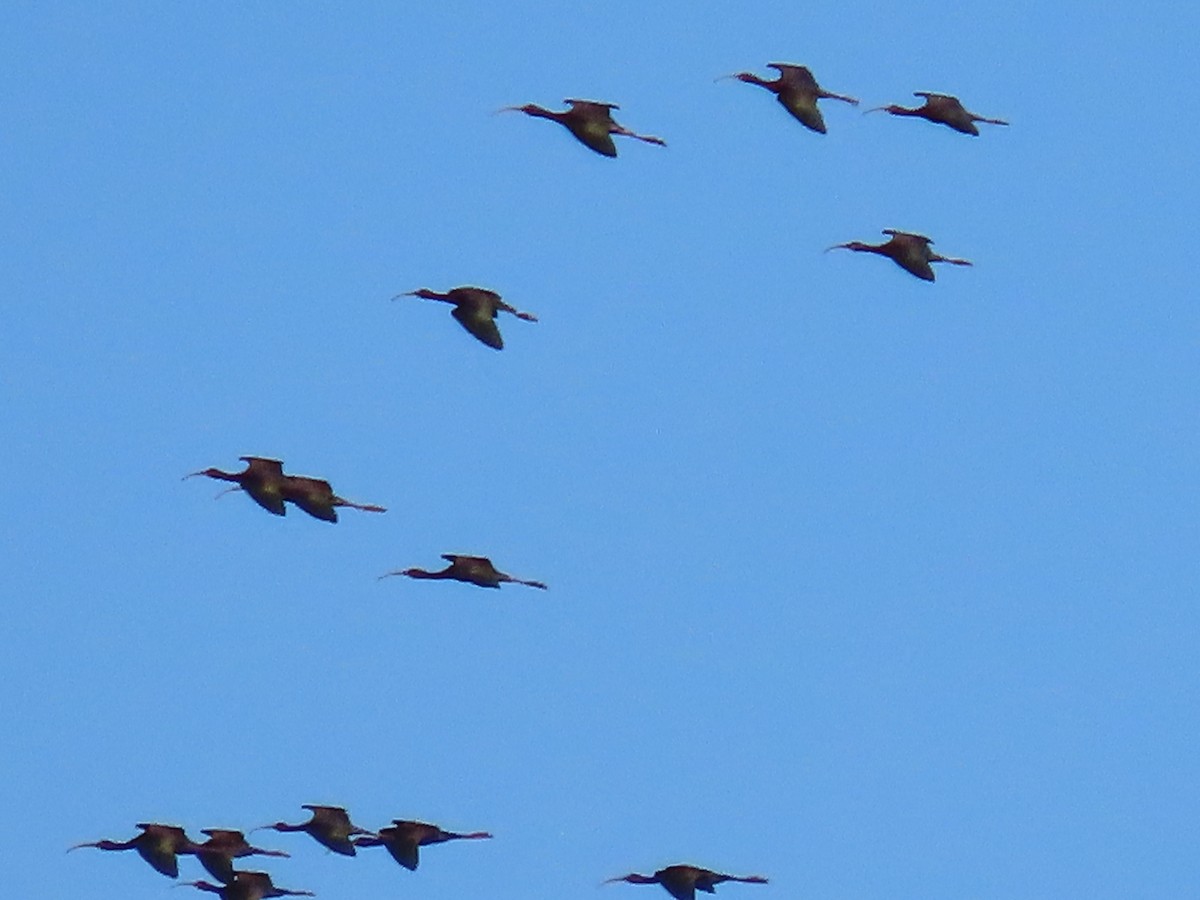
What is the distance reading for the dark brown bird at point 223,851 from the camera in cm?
5547

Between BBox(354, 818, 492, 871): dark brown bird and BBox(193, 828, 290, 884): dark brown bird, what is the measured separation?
2.62 m

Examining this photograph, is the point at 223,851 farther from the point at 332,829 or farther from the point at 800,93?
the point at 800,93

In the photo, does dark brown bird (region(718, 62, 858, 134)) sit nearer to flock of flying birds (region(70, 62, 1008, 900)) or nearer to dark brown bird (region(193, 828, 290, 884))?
flock of flying birds (region(70, 62, 1008, 900))

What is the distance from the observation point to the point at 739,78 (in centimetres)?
5350

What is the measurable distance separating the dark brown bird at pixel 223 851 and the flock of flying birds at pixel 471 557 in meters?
0.05

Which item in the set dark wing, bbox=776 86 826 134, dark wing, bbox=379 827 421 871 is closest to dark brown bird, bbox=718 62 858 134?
dark wing, bbox=776 86 826 134

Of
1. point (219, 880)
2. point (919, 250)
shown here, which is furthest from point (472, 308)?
point (219, 880)

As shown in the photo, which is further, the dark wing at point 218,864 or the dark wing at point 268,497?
the dark wing at point 218,864

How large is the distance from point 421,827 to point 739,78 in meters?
12.3

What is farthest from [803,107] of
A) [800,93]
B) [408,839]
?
[408,839]

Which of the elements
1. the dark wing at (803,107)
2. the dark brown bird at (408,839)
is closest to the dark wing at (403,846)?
the dark brown bird at (408,839)

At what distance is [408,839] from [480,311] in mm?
8084

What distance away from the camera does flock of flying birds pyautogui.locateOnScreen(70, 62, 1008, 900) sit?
5228 centimetres

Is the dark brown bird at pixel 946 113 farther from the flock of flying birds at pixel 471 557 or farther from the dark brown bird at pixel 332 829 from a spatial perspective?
the dark brown bird at pixel 332 829
